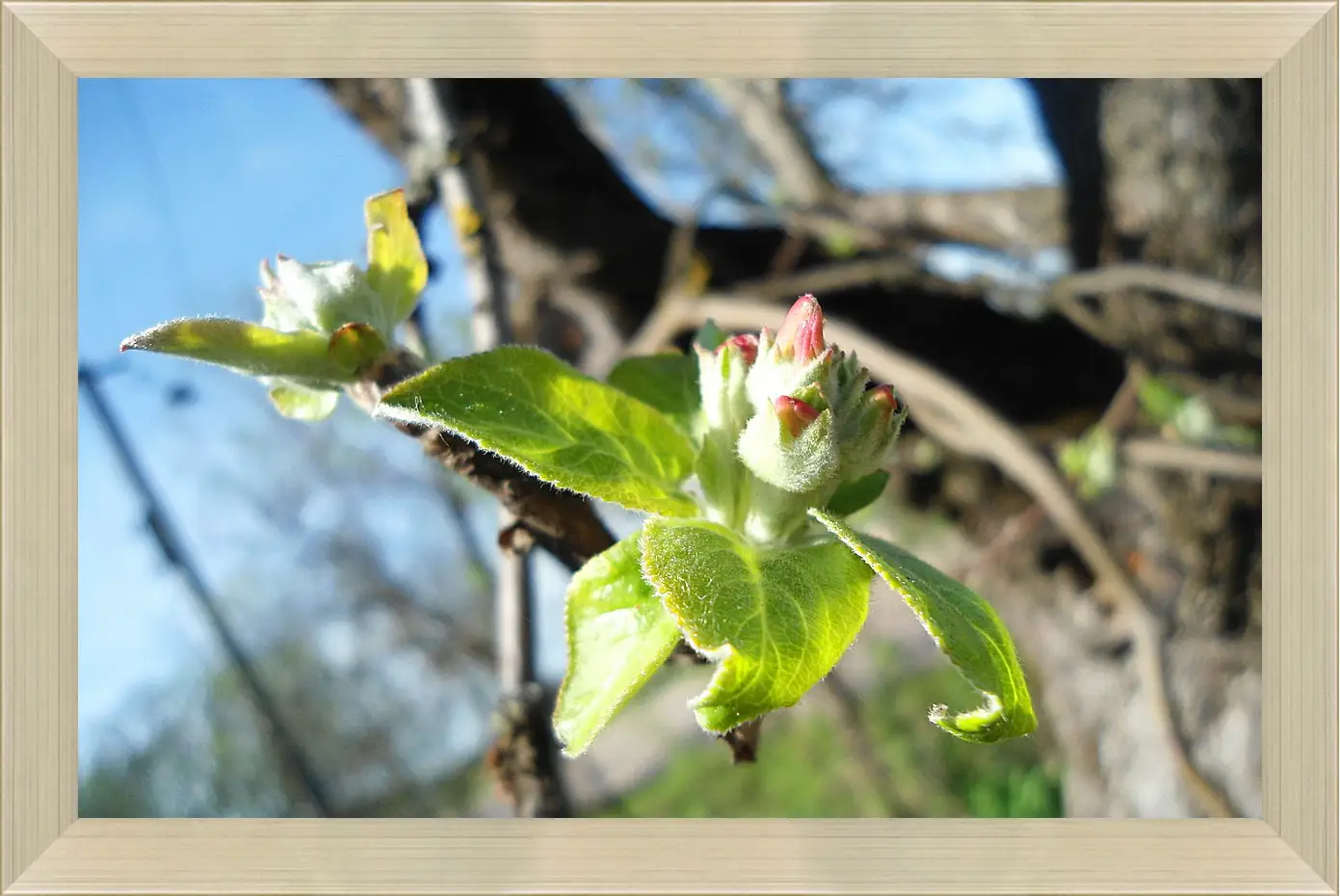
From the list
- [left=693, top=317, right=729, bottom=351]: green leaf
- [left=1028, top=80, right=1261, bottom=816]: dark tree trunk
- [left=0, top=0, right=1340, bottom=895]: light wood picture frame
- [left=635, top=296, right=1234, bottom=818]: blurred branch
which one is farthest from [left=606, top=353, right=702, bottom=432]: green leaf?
[left=1028, top=80, right=1261, bottom=816]: dark tree trunk

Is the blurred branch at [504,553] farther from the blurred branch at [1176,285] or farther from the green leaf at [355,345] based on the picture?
the blurred branch at [1176,285]

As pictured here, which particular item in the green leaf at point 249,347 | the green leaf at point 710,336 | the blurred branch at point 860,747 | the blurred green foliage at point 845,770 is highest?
the green leaf at point 249,347

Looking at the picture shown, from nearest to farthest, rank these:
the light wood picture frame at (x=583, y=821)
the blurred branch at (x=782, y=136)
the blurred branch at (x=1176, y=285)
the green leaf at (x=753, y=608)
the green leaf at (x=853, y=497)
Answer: the green leaf at (x=753, y=608)
the green leaf at (x=853, y=497)
the light wood picture frame at (x=583, y=821)
the blurred branch at (x=1176, y=285)
the blurred branch at (x=782, y=136)

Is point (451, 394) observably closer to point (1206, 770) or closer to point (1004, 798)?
point (1206, 770)

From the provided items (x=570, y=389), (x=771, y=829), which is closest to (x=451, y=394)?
(x=570, y=389)

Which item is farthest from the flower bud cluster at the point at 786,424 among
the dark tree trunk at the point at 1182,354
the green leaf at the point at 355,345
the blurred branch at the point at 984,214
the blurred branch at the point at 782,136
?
the blurred branch at the point at 782,136

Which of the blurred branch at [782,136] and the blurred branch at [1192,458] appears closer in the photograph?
the blurred branch at [1192,458]

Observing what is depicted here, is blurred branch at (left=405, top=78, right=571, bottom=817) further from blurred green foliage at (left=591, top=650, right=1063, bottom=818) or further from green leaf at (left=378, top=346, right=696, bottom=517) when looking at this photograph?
blurred green foliage at (left=591, top=650, right=1063, bottom=818)
